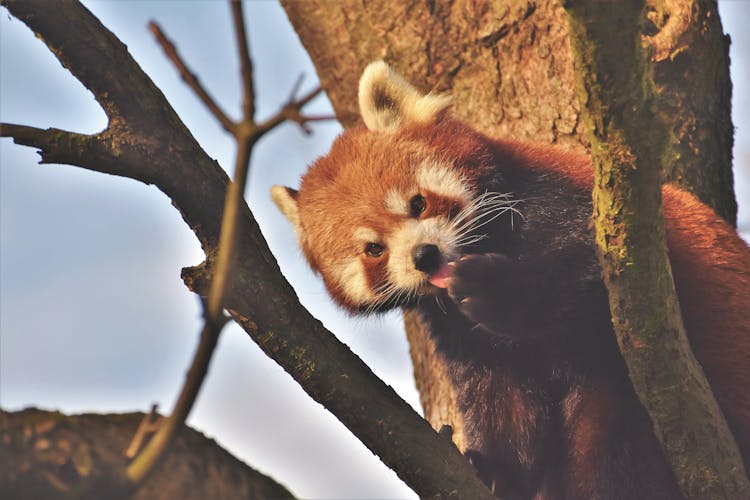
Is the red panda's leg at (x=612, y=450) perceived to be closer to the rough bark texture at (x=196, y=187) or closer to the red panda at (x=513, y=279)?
the red panda at (x=513, y=279)

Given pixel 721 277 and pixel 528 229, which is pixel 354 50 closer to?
pixel 528 229

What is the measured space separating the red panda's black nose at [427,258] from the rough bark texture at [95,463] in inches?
60.5

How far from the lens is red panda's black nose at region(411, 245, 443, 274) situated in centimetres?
336

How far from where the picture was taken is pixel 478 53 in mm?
4453

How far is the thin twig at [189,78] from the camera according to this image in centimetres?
135

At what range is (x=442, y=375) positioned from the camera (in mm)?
4426

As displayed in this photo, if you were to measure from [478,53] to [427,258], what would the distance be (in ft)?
5.11

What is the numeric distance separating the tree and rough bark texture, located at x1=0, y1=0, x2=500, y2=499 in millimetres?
1905

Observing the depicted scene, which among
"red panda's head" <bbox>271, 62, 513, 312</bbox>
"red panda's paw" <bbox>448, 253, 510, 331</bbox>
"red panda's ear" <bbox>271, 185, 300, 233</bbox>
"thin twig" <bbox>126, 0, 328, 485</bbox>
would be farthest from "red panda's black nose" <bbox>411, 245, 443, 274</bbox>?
"thin twig" <bbox>126, 0, 328, 485</bbox>

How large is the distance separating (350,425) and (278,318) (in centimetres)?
41

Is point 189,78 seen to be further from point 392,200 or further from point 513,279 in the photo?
point 392,200

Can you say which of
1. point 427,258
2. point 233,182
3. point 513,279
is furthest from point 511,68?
point 233,182

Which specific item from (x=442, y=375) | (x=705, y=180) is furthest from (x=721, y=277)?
(x=442, y=375)

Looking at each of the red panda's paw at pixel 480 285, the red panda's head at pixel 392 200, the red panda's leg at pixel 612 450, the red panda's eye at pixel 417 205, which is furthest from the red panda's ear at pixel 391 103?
the red panda's leg at pixel 612 450
